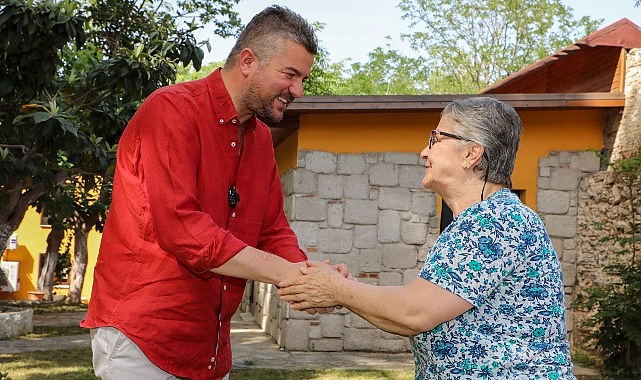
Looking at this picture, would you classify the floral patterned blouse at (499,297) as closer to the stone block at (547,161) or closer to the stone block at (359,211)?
the stone block at (359,211)

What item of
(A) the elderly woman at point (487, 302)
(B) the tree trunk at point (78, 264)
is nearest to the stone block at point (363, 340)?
(A) the elderly woman at point (487, 302)

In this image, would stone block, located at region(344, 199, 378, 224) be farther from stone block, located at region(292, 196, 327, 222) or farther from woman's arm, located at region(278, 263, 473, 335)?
woman's arm, located at region(278, 263, 473, 335)

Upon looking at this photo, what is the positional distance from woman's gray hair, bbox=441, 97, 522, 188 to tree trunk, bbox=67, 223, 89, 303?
22.1 metres

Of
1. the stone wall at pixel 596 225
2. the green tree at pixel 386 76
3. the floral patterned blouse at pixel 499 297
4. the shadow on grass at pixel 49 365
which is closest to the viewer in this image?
the floral patterned blouse at pixel 499 297

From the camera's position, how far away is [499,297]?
95.7 inches

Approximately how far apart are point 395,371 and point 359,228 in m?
2.01

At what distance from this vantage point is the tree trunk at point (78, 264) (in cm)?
2389

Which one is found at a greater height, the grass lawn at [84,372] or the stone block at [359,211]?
the stone block at [359,211]

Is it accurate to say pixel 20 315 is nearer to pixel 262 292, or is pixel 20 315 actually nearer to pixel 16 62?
pixel 262 292

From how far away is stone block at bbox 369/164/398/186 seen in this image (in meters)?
10.3

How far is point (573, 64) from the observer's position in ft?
37.3

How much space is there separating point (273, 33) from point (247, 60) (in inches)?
4.9

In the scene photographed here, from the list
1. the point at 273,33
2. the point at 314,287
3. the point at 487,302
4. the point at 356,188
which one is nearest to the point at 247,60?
the point at 273,33

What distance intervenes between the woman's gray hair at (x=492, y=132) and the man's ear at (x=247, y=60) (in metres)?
0.71
